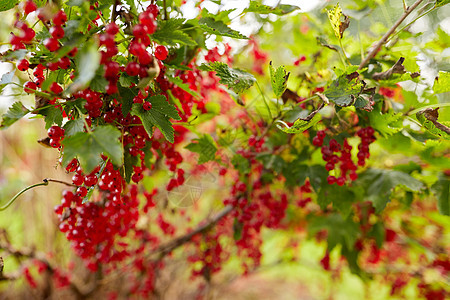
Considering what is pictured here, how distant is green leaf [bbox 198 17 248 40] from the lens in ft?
2.20

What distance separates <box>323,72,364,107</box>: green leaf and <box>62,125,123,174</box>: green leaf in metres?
0.48

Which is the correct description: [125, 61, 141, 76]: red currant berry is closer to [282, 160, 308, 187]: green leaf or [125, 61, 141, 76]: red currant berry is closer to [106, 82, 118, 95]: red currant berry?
[106, 82, 118, 95]: red currant berry

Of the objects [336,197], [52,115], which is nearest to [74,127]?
[52,115]

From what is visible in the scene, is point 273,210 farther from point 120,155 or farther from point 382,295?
point 382,295

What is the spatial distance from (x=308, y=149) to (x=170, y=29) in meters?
0.65

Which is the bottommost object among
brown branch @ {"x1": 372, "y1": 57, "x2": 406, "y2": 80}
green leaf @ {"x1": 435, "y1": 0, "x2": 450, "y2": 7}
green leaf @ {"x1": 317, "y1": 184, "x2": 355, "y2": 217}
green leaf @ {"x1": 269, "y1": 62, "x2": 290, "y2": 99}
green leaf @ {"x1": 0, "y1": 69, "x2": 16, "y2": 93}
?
green leaf @ {"x1": 317, "y1": 184, "x2": 355, "y2": 217}

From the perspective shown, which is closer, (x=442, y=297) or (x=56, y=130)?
(x=56, y=130)

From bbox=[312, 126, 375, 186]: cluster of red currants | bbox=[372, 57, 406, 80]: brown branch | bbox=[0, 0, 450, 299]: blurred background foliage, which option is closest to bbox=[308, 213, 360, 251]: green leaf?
bbox=[0, 0, 450, 299]: blurred background foliage

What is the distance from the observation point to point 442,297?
164 cm

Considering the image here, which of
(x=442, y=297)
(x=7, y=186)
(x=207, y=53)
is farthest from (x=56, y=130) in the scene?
(x=442, y=297)

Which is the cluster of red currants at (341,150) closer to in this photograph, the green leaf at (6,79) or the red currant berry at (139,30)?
the red currant berry at (139,30)

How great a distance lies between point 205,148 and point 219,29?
1.29 feet

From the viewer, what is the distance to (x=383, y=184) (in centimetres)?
99

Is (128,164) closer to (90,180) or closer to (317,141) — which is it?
(90,180)
